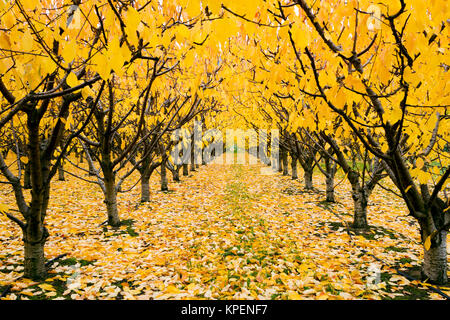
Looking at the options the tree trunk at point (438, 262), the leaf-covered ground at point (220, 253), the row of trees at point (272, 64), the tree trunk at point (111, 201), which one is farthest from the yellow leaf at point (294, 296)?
the tree trunk at point (111, 201)

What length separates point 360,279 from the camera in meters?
3.76

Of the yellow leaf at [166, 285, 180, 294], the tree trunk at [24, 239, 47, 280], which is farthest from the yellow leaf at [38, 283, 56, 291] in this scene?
the yellow leaf at [166, 285, 180, 294]

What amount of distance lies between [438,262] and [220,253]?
3432 mm

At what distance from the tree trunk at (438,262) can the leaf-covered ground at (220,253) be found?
8.4 inches

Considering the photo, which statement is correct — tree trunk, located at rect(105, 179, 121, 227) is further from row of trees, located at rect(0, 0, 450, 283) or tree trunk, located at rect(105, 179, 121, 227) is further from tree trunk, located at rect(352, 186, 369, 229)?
tree trunk, located at rect(352, 186, 369, 229)

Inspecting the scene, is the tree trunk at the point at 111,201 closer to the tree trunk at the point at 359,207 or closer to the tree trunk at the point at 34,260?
the tree trunk at the point at 34,260

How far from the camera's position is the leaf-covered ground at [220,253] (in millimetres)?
3494

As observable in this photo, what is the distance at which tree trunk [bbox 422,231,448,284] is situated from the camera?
3.44 m

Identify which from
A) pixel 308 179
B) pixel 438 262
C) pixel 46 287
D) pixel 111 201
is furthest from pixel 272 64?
pixel 308 179

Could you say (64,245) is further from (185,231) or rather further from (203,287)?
(203,287)

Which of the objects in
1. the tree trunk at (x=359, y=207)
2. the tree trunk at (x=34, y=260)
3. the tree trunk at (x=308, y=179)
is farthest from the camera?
the tree trunk at (x=308, y=179)

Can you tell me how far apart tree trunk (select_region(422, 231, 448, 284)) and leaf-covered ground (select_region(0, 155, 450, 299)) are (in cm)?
21
